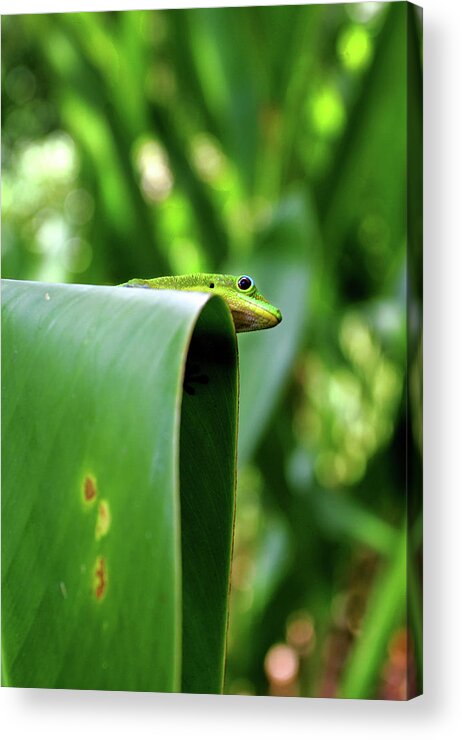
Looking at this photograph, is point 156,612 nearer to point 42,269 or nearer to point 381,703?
point 381,703

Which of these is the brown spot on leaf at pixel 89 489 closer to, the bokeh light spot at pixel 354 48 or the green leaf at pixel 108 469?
the green leaf at pixel 108 469

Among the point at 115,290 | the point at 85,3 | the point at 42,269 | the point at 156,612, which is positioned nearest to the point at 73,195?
the point at 42,269

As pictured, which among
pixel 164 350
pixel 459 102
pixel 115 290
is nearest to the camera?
pixel 164 350

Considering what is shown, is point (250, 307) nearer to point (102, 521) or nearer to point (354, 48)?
point (354, 48)

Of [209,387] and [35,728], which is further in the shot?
[35,728]

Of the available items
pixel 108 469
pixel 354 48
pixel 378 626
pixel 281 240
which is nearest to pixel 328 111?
pixel 354 48

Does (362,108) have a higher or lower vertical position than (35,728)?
higher

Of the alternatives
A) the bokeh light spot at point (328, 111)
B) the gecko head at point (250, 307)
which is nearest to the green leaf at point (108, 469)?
the gecko head at point (250, 307)
